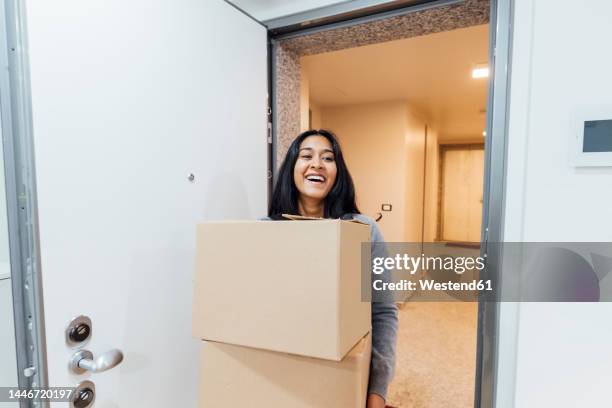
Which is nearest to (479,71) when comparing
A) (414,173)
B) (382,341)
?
(414,173)

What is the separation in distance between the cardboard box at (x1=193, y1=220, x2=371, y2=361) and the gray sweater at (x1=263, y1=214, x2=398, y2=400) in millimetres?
265

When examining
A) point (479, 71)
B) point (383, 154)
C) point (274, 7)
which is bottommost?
point (383, 154)

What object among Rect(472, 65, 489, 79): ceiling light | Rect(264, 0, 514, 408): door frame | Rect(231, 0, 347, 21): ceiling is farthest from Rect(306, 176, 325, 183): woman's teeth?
Rect(472, 65, 489, 79): ceiling light

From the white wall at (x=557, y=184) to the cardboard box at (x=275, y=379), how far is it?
1.82 feet

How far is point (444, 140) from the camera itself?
6.48 metres

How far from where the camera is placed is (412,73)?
276 centimetres

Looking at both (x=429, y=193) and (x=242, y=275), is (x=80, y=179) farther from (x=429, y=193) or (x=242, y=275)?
(x=429, y=193)

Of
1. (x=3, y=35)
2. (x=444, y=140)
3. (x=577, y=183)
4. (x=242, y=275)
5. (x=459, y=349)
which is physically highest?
(x=444, y=140)

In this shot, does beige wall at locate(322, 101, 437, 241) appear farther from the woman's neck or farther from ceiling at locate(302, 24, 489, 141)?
the woman's neck

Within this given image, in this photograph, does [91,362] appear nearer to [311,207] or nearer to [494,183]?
[311,207]

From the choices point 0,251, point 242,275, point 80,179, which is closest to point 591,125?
point 242,275

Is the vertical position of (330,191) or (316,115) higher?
(316,115)

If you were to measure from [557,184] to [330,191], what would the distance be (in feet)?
2.18

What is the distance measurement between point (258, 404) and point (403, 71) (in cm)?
271
